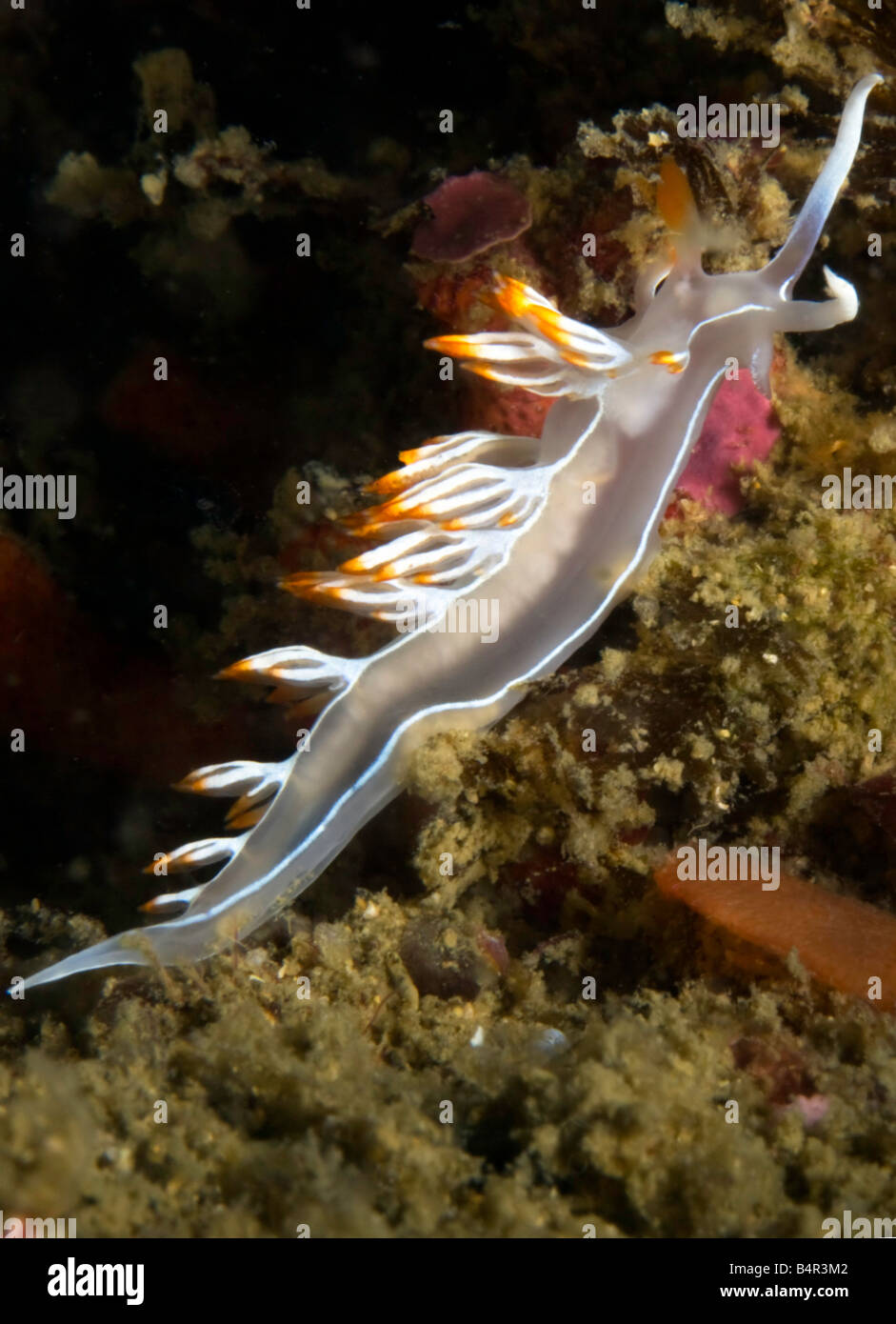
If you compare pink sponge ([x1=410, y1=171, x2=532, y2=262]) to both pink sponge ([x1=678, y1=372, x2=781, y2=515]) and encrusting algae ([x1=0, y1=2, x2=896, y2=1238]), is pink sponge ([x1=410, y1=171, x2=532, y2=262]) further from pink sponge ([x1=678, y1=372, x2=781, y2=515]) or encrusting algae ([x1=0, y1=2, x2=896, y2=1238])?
pink sponge ([x1=678, y1=372, x2=781, y2=515])

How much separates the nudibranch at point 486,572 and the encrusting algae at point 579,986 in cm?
17

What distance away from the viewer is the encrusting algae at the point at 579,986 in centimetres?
189

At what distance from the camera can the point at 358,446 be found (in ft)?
13.3

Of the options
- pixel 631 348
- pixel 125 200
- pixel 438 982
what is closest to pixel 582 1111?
pixel 438 982

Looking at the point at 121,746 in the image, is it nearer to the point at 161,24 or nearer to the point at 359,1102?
the point at 359,1102

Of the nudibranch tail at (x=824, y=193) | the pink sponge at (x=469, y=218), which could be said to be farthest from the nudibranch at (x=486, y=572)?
the pink sponge at (x=469, y=218)

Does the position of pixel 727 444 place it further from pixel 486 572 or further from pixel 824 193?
pixel 486 572

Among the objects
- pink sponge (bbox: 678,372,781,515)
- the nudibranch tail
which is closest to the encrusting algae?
pink sponge (bbox: 678,372,781,515)

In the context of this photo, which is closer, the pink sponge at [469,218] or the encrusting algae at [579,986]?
the encrusting algae at [579,986]

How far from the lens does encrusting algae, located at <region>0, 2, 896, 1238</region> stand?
1.89m

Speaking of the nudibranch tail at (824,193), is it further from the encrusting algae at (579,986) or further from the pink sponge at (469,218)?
the pink sponge at (469,218)

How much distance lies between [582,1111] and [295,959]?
1321 millimetres

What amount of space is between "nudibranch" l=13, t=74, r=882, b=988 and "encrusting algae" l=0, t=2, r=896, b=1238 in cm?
17

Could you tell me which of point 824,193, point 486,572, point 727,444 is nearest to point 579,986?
point 486,572
